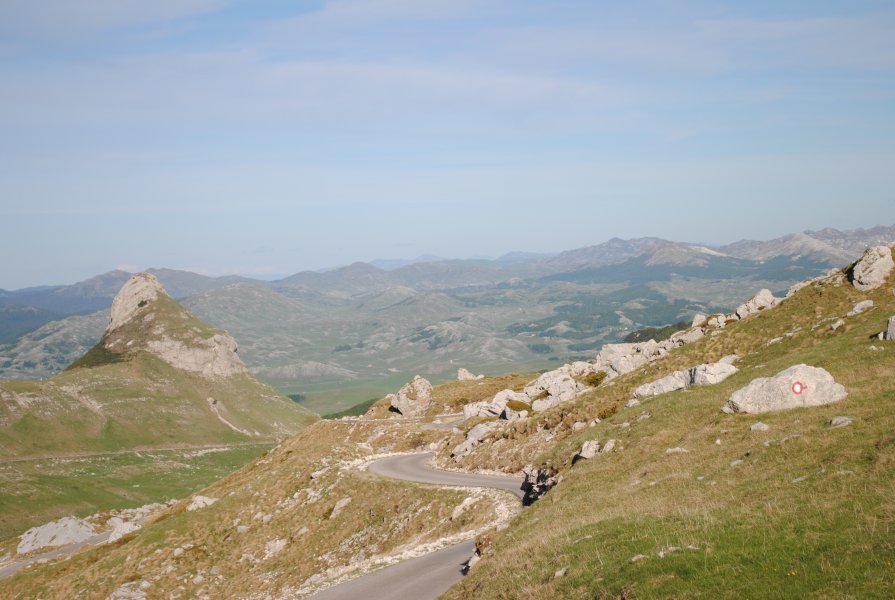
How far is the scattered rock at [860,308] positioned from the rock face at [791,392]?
90.8ft

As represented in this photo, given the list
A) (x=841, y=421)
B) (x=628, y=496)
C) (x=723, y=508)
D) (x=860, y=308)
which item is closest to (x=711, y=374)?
(x=841, y=421)

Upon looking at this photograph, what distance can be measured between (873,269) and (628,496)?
52.1m

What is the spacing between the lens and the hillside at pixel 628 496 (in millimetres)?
18453

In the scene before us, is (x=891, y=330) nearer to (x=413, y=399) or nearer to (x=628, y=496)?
(x=628, y=496)

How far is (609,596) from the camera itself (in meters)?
18.2

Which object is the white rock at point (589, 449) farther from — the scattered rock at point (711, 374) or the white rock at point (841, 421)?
the white rock at point (841, 421)

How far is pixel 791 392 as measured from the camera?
113ft

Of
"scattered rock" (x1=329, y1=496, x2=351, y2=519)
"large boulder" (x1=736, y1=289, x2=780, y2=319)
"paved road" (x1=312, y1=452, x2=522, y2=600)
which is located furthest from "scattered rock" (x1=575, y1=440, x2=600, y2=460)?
"large boulder" (x1=736, y1=289, x2=780, y2=319)

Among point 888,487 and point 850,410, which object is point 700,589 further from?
point 850,410

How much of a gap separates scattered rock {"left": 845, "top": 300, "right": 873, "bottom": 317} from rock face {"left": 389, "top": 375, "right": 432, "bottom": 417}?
257 ft

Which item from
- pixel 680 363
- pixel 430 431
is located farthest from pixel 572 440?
pixel 430 431

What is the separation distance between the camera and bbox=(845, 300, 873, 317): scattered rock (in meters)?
56.7

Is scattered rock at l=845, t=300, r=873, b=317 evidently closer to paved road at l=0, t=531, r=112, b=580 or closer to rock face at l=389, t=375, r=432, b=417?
rock face at l=389, t=375, r=432, b=417

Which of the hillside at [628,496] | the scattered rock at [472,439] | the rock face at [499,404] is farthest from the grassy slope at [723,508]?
the rock face at [499,404]
